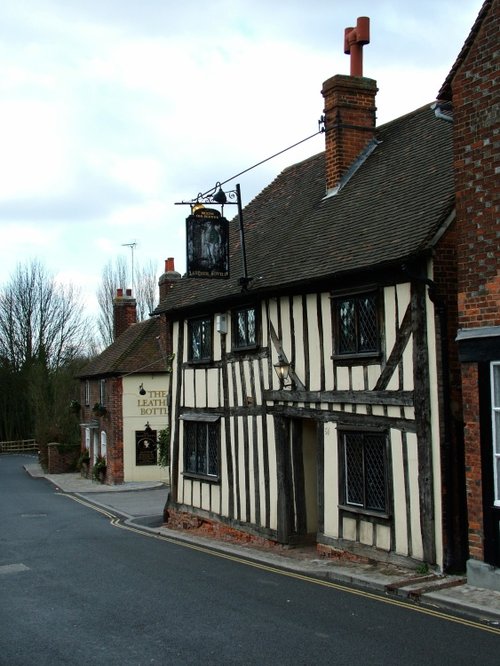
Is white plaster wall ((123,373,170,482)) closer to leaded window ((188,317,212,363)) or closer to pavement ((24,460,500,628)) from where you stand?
pavement ((24,460,500,628))

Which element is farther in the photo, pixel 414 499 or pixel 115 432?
pixel 115 432

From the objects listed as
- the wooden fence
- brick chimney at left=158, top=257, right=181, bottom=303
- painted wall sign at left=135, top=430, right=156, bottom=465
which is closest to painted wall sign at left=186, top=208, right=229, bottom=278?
brick chimney at left=158, top=257, right=181, bottom=303

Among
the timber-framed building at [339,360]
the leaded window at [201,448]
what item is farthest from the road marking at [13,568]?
the leaded window at [201,448]

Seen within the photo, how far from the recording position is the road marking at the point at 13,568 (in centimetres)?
1245

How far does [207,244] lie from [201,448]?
15.6ft

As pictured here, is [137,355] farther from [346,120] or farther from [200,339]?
[346,120]

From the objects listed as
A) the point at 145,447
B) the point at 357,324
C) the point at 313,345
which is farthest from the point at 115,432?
the point at 357,324

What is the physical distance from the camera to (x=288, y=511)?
13.8m

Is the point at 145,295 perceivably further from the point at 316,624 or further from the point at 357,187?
the point at 316,624

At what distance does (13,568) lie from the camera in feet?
41.8

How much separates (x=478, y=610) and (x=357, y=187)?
28.2ft

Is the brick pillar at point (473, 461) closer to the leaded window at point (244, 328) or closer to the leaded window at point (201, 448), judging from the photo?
the leaded window at point (244, 328)

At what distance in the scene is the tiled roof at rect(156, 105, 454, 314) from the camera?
37.8 ft

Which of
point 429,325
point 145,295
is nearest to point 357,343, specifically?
point 429,325
